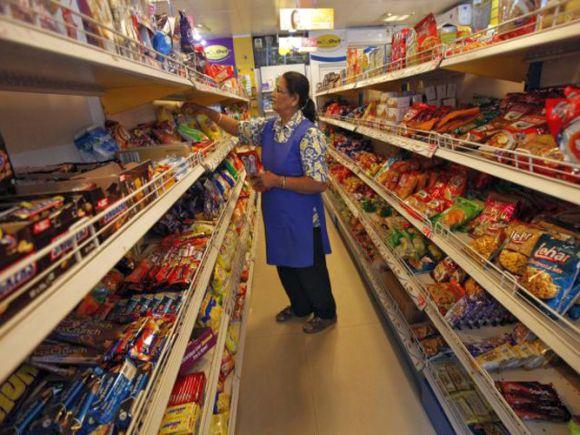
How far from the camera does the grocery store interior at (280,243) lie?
0.65 meters

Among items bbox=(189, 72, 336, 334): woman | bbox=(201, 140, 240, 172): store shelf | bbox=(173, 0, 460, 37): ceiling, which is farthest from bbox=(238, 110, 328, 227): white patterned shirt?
bbox=(173, 0, 460, 37): ceiling

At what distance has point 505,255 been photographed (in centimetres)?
106

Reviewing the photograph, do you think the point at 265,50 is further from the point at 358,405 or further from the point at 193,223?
the point at 358,405

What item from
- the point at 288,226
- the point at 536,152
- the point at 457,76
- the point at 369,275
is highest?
the point at 457,76

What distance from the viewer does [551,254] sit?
92 centimetres

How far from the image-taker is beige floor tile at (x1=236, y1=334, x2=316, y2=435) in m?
1.59

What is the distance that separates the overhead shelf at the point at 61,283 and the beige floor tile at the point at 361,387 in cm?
146

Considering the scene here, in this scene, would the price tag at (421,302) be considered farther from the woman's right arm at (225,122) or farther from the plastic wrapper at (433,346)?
the woman's right arm at (225,122)

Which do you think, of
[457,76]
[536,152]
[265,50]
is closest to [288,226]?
[536,152]

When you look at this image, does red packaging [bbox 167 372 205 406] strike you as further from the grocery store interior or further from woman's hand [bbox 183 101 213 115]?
woman's hand [bbox 183 101 213 115]

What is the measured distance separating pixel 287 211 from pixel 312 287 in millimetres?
594

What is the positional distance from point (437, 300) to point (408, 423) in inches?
25.9

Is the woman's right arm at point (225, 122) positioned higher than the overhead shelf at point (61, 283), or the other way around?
the woman's right arm at point (225, 122)

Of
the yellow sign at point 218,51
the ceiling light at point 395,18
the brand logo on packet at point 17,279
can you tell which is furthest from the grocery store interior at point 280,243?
the yellow sign at point 218,51
